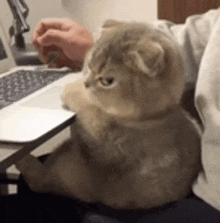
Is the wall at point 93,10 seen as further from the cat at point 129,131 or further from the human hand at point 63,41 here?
the cat at point 129,131

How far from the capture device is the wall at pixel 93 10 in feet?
4.31

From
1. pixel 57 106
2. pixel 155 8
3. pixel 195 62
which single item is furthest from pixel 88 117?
pixel 155 8

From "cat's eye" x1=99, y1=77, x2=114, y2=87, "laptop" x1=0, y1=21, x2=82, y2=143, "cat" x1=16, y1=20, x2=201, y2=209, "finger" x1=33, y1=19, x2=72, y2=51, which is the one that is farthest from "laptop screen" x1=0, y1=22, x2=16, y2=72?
"cat's eye" x1=99, y1=77, x2=114, y2=87

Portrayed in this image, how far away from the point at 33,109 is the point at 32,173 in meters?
0.17

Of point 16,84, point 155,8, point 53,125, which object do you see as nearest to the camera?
point 53,125

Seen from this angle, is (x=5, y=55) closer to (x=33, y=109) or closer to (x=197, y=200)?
(x=33, y=109)

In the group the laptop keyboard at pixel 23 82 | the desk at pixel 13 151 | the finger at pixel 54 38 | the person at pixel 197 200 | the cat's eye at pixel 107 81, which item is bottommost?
the person at pixel 197 200

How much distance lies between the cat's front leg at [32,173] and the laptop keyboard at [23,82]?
15 centimetres

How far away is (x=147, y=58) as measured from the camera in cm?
56

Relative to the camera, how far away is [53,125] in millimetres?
553

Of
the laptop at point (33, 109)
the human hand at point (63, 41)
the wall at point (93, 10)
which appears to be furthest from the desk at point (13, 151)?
the wall at point (93, 10)

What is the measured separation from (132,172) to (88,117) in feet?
0.53

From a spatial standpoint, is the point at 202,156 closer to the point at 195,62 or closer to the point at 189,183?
the point at 189,183

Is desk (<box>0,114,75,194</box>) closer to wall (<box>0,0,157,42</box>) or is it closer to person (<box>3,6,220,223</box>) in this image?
person (<box>3,6,220,223</box>)
